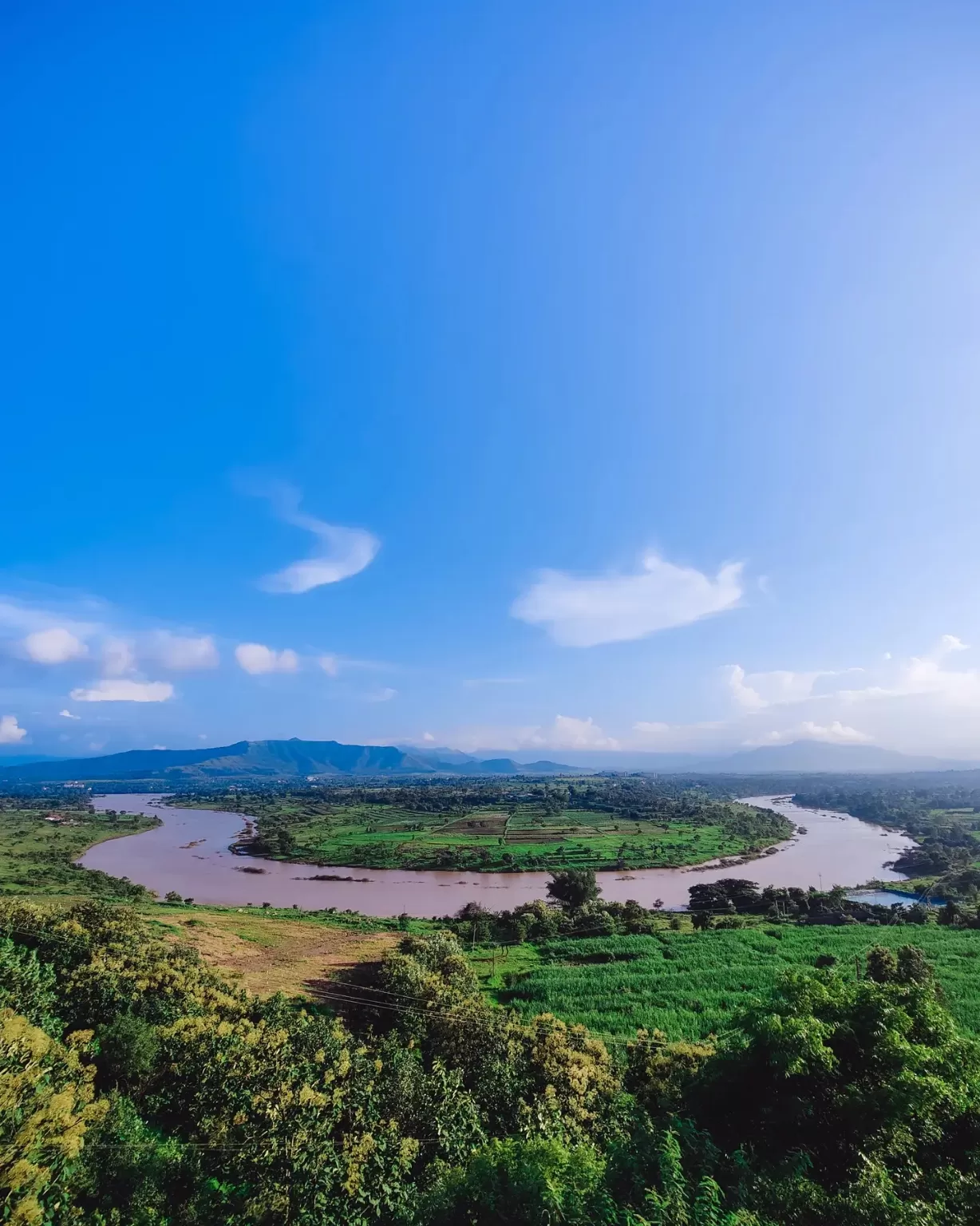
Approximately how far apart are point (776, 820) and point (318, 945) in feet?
334

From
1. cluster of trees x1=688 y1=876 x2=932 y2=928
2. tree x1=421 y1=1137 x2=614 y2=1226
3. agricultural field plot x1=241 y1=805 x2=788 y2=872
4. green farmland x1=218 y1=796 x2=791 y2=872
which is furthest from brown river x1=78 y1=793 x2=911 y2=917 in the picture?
tree x1=421 y1=1137 x2=614 y2=1226

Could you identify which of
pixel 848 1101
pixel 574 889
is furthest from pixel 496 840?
pixel 848 1101

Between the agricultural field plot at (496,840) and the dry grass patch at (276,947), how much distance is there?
31.9 meters

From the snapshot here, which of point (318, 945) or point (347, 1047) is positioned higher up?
point (347, 1047)

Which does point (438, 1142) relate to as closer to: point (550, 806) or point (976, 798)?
point (550, 806)

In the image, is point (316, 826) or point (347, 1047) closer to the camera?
point (347, 1047)

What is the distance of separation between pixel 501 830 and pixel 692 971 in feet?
209

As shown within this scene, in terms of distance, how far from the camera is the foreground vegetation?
70.2m

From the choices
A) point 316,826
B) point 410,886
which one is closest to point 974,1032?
point 410,886

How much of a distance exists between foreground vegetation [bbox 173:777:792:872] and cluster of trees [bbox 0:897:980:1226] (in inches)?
2102

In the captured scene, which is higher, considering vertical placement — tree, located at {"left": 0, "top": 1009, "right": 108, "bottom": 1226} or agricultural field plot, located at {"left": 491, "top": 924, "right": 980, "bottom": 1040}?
tree, located at {"left": 0, "top": 1009, "right": 108, "bottom": 1226}

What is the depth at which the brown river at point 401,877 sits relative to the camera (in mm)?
51875

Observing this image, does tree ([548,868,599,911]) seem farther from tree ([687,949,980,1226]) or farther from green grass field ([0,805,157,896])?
tree ([687,949,980,1226])

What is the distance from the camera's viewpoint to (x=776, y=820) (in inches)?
4225
